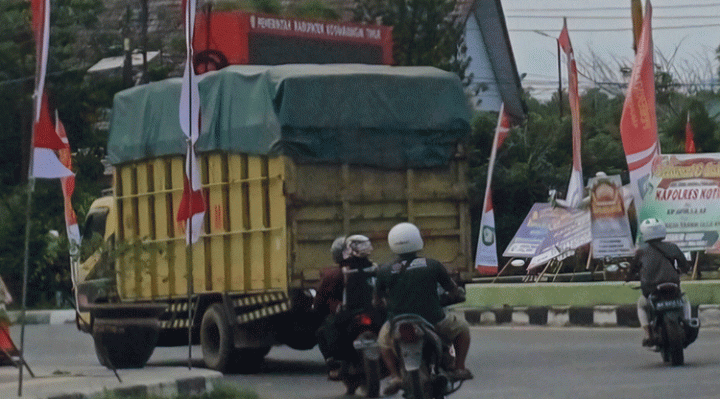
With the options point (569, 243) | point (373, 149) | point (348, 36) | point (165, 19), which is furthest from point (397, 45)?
point (373, 149)

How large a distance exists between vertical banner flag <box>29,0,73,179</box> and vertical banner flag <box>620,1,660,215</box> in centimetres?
924

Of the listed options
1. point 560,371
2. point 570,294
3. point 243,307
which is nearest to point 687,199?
point 570,294

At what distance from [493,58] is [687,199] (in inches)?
945

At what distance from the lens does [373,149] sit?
45.3 feet

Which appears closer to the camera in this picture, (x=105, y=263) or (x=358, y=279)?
(x=358, y=279)

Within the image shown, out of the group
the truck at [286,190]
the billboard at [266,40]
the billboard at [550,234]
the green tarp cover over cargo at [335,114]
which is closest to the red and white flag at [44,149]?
the truck at [286,190]

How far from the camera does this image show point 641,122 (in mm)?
18859

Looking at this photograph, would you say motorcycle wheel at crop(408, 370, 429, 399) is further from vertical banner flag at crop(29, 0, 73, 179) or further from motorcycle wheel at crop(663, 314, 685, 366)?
motorcycle wheel at crop(663, 314, 685, 366)

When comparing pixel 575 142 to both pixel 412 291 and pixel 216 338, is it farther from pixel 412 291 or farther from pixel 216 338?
pixel 412 291

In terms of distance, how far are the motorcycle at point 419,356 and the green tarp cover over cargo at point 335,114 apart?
4.27m

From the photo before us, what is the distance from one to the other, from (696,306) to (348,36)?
19.2ft

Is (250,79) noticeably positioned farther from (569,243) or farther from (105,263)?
(569,243)

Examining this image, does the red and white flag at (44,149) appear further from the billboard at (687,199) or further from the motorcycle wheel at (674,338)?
the billboard at (687,199)

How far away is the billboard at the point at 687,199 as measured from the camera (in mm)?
20312
